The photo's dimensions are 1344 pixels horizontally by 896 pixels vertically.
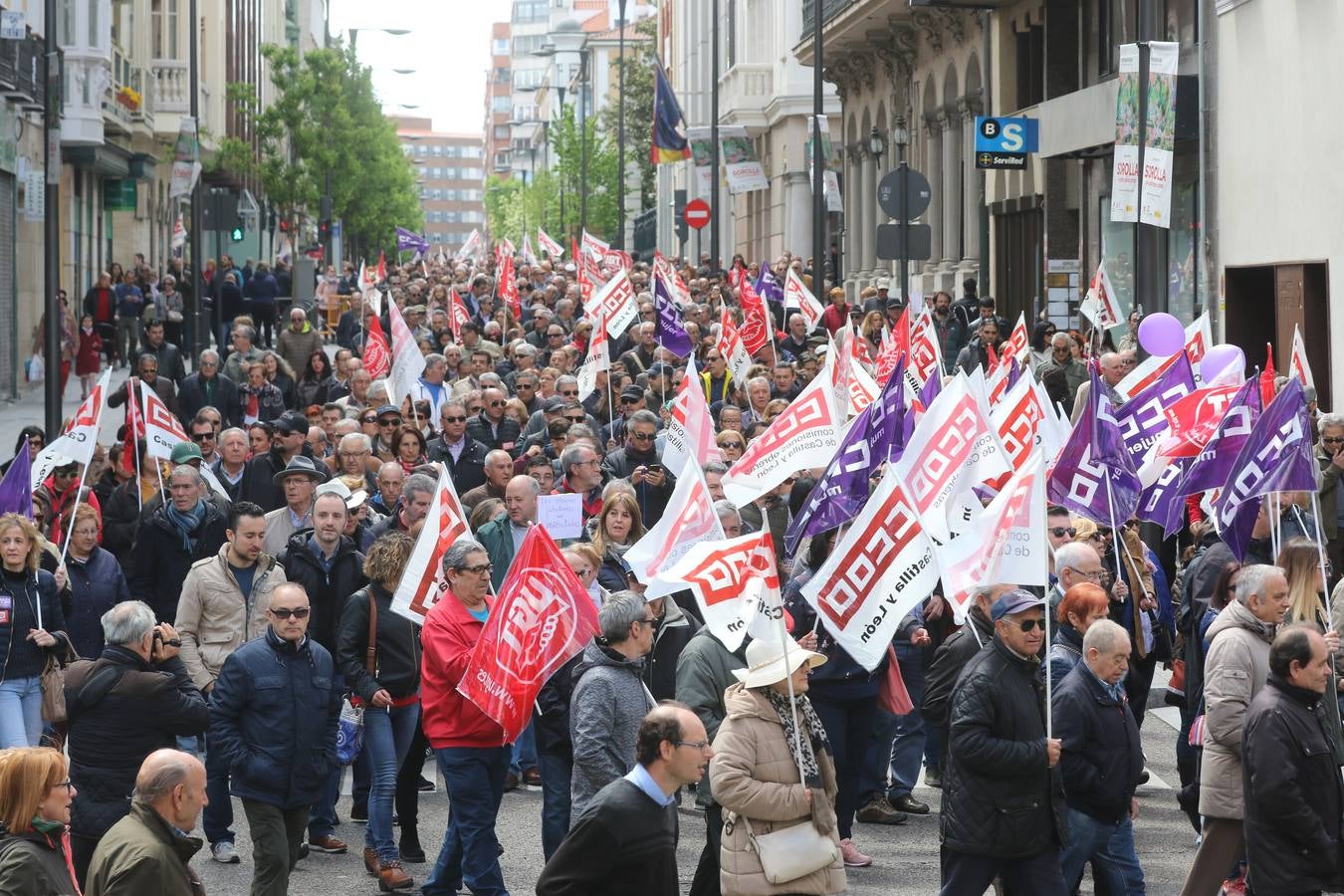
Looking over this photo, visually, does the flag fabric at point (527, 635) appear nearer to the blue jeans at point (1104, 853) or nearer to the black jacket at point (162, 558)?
the blue jeans at point (1104, 853)

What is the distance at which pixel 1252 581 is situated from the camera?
8.39m

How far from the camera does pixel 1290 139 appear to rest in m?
21.0

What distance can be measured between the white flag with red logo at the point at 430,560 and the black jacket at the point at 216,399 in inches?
346

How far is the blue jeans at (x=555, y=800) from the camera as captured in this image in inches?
356

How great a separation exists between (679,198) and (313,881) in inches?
1897

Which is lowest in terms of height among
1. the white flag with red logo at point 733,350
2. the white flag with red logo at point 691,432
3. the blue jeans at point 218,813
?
the blue jeans at point 218,813

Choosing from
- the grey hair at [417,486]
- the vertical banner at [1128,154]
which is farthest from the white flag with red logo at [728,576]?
the vertical banner at [1128,154]

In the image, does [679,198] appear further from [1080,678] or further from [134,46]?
[1080,678]

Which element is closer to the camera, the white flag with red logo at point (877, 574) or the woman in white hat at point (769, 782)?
the woman in white hat at point (769, 782)

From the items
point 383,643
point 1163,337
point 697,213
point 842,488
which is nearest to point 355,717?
point 383,643

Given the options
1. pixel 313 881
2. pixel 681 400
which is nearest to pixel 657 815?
pixel 313 881

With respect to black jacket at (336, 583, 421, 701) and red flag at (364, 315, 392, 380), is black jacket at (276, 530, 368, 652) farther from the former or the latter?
red flag at (364, 315, 392, 380)

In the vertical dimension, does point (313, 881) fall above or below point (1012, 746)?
below

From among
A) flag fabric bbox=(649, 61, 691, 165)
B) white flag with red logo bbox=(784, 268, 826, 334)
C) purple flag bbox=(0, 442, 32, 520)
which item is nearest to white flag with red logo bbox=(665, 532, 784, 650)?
purple flag bbox=(0, 442, 32, 520)
